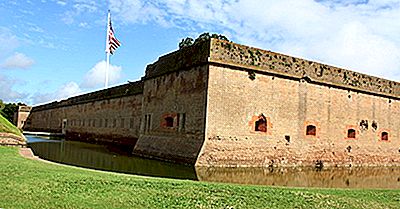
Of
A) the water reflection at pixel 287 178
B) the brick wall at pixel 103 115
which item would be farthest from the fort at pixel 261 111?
the brick wall at pixel 103 115

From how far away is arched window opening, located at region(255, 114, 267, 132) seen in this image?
47.0 feet

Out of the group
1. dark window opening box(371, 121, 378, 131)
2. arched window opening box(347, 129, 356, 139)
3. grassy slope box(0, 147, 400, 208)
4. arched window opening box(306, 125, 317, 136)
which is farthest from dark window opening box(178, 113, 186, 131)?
dark window opening box(371, 121, 378, 131)

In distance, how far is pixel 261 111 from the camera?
47.3ft

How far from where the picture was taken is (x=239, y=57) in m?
14.0

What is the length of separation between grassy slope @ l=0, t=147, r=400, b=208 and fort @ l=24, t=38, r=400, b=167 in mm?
5469

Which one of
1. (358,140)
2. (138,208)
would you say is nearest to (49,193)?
(138,208)

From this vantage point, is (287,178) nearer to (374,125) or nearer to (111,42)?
(374,125)

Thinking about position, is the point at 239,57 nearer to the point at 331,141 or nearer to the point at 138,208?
the point at 331,141

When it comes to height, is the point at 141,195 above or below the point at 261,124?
below

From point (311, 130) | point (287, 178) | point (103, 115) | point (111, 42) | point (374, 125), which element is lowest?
point (287, 178)

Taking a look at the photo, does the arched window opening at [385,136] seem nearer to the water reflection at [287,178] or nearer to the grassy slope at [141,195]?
the water reflection at [287,178]

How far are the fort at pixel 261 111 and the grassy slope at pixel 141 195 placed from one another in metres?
5.47

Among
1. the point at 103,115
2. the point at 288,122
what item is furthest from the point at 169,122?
the point at 103,115

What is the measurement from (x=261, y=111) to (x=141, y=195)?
8971 millimetres
